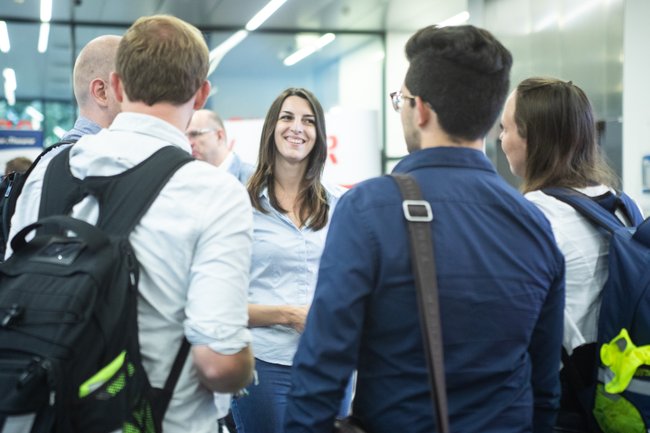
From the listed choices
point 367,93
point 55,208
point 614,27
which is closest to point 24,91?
point 367,93

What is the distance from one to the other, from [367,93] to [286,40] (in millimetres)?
1654

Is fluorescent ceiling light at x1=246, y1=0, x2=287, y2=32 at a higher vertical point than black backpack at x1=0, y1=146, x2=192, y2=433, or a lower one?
higher

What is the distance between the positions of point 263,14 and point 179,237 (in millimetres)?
10489

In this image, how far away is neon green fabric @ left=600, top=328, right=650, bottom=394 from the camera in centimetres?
191

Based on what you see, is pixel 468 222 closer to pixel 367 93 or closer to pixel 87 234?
pixel 87 234

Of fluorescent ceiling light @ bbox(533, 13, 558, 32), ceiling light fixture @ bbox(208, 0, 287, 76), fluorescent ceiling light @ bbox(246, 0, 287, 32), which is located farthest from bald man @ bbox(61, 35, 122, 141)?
ceiling light fixture @ bbox(208, 0, 287, 76)

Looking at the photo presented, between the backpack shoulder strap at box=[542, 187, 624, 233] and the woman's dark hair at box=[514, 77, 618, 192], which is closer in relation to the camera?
the backpack shoulder strap at box=[542, 187, 624, 233]

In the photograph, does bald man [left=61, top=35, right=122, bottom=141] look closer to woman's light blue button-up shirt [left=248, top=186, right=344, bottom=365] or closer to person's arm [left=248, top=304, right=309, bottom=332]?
woman's light blue button-up shirt [left=248, top=186, right=344, bottom=365]

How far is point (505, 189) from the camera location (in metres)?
1.66

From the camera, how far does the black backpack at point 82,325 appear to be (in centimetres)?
134

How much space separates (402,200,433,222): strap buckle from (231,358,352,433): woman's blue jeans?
142 cm

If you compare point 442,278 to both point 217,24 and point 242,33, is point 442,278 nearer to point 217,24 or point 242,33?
point 217,24

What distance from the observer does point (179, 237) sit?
5.13 feet

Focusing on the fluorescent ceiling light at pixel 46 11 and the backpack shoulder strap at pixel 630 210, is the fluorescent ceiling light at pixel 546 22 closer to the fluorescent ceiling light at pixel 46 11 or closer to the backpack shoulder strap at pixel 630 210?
the backpack shoulder strap at pixel 630 210
